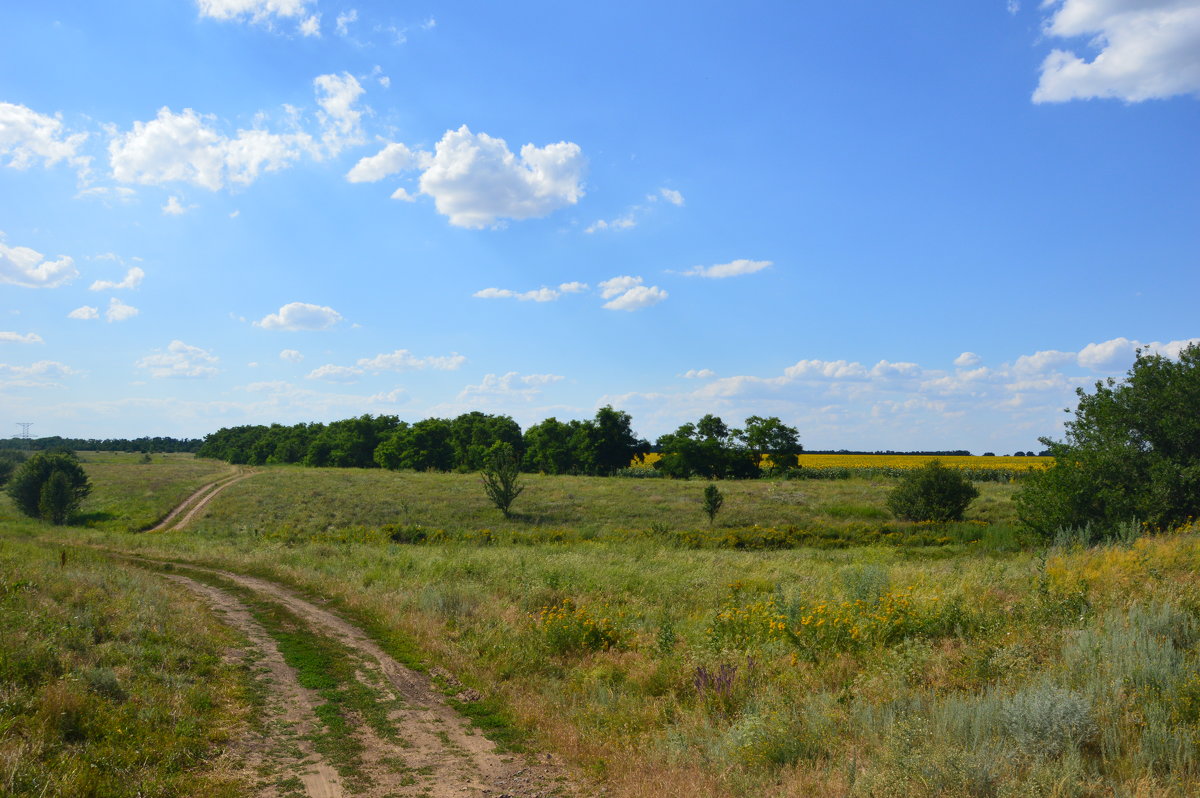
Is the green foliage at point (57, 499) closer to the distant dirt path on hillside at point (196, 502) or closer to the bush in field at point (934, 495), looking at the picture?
the distant dirt path on hillside at point (196, 502)

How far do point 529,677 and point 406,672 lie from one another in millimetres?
2108

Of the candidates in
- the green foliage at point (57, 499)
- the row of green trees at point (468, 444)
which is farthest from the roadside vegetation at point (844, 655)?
the row of green trees at point (468, 444)

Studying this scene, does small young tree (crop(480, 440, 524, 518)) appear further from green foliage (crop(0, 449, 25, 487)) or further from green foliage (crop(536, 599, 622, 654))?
green foliage (crop(0, 449, 25, 487))

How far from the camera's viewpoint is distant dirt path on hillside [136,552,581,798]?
643 centimetres

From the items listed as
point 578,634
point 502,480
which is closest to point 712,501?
point 502,480

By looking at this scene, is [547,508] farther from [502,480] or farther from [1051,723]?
[1051,723]

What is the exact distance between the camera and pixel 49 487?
4444 cm

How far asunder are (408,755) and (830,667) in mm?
5249

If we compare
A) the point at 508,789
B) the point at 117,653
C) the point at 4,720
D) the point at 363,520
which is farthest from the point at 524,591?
the point at 363,520

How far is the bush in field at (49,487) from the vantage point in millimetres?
44750

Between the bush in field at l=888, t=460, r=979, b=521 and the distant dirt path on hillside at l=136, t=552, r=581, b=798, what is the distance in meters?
38.9

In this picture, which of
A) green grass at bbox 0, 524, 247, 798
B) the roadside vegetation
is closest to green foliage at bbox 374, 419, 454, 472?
the roadside vegetation

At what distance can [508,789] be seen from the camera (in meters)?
6.52

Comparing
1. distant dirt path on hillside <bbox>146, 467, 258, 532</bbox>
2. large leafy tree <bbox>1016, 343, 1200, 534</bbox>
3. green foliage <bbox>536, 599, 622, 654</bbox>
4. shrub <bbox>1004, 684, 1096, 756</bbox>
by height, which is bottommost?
distant dirt path on hillside <bbox>146, 467, 258, 532</bbox>
